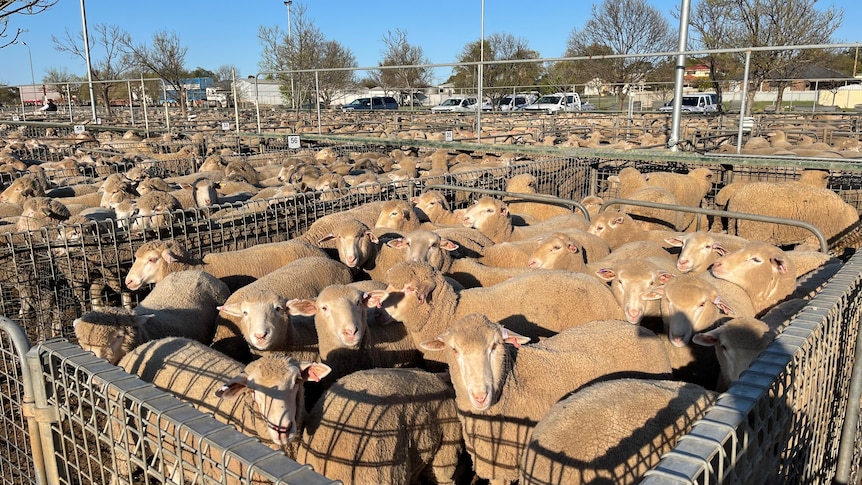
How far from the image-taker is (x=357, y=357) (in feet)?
14.1

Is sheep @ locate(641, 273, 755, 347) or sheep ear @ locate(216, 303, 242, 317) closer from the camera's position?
sheep @ locate(641, 273, 755, 347)

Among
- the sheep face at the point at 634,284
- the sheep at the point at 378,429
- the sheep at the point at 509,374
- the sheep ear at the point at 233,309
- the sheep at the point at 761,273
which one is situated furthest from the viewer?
the sheep at the point at 761,273

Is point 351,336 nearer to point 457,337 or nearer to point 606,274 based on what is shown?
point 457,337

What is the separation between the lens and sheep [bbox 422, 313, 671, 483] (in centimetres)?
337

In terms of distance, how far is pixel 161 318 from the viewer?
482 cm

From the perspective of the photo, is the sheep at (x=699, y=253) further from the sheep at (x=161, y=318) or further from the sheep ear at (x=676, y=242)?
the sheep at (x=161, y=318)

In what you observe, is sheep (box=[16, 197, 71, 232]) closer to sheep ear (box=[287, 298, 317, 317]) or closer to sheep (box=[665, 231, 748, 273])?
sheep ear (box=[287, 298, 317, 317])

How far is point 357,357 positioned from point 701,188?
781cm

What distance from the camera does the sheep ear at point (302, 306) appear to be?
4.36 m

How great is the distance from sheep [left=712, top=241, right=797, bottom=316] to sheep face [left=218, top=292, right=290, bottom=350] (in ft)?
11.2

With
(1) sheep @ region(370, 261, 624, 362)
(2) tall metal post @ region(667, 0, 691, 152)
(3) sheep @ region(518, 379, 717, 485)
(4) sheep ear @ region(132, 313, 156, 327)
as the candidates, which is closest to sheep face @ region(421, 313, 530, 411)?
(3) sheep @ region(518, 379, 717, 485)

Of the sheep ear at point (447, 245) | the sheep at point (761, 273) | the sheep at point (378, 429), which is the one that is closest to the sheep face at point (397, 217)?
the sheep ear at point (447, 245)

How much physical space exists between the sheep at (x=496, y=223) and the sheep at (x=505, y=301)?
7.09 ft

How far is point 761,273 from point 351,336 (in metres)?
3.21
